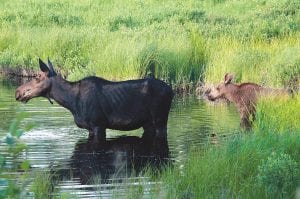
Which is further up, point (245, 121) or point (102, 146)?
point (245, 121)

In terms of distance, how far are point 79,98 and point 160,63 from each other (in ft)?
24.9

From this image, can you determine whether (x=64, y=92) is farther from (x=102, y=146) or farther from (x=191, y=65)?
(x=191, y=65)

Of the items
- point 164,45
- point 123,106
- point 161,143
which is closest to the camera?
point 161,143

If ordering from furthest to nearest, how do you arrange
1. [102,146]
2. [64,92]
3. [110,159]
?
[64,92], [102,146], [110,159]

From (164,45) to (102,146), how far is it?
31.4 ft

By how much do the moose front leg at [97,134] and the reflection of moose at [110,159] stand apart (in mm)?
94

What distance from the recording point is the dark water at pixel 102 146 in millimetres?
10430

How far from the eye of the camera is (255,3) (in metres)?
39.8

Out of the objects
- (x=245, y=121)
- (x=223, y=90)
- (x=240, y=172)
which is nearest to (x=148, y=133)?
(x=245, y=121)

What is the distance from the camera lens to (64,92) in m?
14.1

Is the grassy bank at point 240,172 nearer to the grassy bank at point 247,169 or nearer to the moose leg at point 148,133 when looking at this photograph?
the grassy bank at point 247,169

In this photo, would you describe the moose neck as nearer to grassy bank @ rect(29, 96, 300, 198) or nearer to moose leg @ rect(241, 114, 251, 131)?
moose leg @ rect(241, 114, 251, 131)

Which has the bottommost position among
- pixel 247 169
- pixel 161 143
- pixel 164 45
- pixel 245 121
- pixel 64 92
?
pixel 161 143

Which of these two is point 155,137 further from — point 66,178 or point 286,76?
point 286,76
